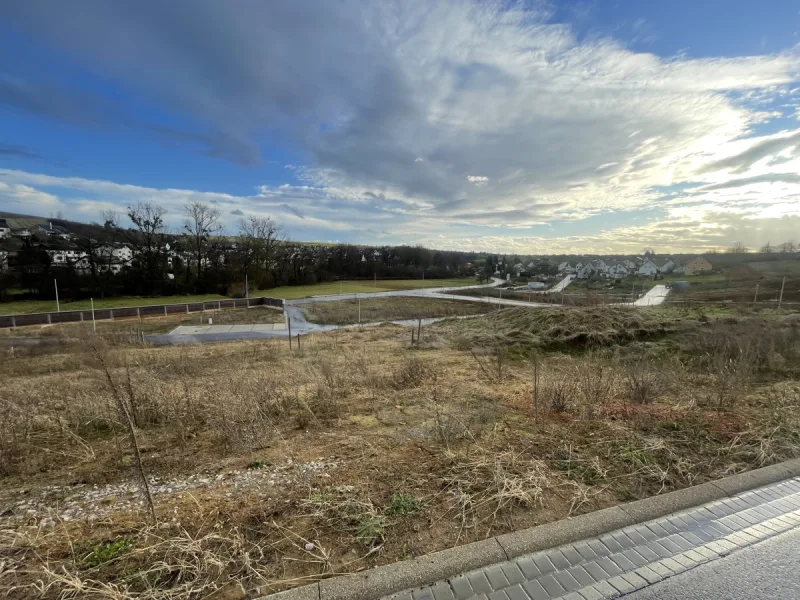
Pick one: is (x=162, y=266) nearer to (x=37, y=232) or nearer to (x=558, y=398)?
(x=37, y=232)

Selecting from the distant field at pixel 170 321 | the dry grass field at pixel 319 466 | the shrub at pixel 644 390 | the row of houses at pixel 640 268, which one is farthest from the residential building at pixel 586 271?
the shrub at pixel 644 390

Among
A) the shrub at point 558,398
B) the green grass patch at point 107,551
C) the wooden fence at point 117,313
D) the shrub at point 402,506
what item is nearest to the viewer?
the green grass patch at point 107,551

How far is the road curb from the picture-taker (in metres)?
2.01

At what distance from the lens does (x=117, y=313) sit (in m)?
36.6

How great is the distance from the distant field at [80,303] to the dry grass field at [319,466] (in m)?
47.0

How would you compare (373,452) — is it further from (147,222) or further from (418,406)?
(147,222)

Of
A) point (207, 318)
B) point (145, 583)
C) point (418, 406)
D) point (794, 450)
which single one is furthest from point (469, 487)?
point (207, 318)

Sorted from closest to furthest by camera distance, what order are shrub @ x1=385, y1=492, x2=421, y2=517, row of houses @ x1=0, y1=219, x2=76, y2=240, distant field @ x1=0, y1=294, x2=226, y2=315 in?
shrub @ x1=385, y1=492, x2=421, y2=517 → distant field @ x1=0, y1=294, x2=226, y2=315 → row of houses @ x1=0, y1=219, x2=76, y2=240

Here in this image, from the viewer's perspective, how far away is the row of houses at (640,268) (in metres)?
32.3

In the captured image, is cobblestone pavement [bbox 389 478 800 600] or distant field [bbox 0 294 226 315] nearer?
cobblestone pavement [bbox 389 478 800 600]

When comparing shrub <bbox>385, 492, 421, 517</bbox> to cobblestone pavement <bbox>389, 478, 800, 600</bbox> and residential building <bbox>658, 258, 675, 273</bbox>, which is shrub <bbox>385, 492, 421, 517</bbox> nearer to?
cobblestone pavement <bbox>389, 478, 800, 600</bbox>

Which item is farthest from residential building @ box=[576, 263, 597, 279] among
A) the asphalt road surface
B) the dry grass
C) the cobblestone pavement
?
the asphalt road surface

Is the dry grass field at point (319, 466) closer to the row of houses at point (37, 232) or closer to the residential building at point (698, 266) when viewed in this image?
the residential building at point (698, 266)

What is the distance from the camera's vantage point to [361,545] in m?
2.40
